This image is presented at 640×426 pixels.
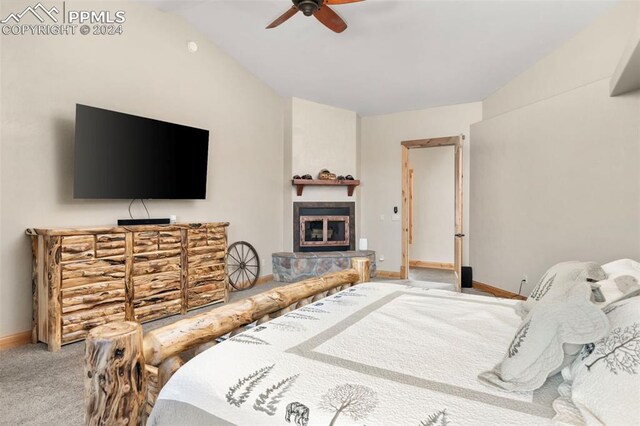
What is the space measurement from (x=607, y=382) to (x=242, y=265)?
4947 millimetres

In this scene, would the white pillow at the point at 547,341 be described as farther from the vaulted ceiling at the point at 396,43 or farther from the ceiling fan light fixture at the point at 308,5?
the vaulted ceiling at the point at 396,43

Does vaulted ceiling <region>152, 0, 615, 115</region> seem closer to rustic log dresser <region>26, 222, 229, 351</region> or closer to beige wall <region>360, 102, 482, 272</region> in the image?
beige wall <region>360, 102, 482, 272</region>

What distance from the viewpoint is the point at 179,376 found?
46.1 inches

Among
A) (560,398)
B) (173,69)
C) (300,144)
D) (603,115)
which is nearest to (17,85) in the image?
(173,69)

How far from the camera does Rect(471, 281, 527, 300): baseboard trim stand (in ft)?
15.6

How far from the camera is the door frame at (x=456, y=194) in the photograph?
4684mm

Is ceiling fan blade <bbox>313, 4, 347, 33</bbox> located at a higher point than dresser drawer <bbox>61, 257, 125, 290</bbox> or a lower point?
higher

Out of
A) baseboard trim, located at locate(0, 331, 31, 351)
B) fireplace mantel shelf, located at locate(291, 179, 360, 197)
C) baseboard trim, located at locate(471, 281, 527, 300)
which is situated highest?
fireplace mantel shelf, located at locate(291, 179, 360, 197)

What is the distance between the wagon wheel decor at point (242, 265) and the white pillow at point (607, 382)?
4.66m

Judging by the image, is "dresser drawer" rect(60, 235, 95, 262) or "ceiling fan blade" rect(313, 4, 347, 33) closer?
"dresser drawer" rect(60, 235, 95, 262)

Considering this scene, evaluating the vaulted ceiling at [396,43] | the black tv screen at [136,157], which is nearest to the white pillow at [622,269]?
the vaulted ceiling at [396,43]

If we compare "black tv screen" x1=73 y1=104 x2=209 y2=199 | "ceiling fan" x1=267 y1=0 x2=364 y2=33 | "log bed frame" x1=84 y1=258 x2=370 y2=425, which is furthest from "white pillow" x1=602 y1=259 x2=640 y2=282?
"black tv screen" x1=73 y1=104 x2=209 y2=199

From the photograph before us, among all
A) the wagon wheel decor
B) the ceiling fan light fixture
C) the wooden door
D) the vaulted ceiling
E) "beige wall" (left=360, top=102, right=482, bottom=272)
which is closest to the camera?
the ceiling fan light fixture

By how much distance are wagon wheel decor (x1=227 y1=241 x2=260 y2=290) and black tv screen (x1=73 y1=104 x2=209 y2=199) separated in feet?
3.76
